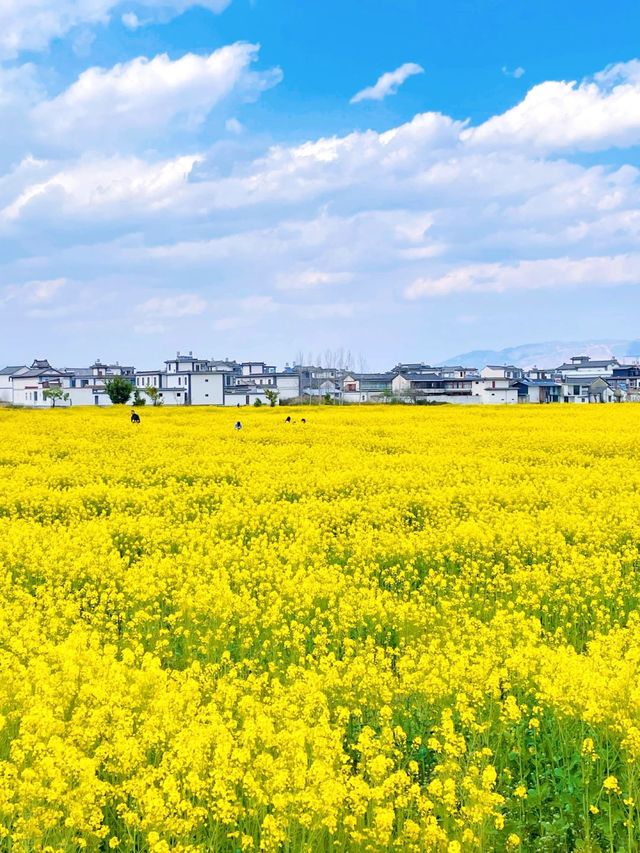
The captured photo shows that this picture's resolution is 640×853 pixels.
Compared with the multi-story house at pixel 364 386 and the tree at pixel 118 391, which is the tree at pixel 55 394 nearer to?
the tree at pixel 118 391

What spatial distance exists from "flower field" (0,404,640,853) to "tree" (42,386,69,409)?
80.0 metres

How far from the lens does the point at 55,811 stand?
376cm

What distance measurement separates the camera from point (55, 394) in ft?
302

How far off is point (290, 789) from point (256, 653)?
10.6 feet

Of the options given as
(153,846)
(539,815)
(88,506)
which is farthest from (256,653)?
(88,506)

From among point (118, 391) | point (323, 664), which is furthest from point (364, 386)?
point (323, 664)

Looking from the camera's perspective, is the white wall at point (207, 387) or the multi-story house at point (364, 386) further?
the multi-story house at point (364, 386)

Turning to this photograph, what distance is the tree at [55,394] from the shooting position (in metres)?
92.2

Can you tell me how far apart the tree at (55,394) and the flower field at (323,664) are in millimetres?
80042

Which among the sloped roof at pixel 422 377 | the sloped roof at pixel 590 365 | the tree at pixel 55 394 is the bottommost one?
the tree at pixel 55 394

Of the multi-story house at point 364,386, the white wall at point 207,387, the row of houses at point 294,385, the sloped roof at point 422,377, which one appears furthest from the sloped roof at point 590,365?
the white wall at point 207,387

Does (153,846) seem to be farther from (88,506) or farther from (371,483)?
(371,483)

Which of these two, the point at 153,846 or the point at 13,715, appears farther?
the point at 13,715

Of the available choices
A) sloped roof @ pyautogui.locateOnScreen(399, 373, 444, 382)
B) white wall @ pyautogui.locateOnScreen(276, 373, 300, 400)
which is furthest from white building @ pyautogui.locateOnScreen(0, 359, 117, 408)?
sloped roof @ pyautogui.locateOnScreen(399, 373, 444, 382)
